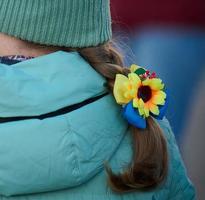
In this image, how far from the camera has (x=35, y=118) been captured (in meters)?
1.33

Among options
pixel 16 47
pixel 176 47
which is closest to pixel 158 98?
pixel 16 47

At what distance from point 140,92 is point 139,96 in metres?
0.02

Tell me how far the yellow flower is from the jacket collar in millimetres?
63

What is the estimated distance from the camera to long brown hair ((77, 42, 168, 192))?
1.48 metres

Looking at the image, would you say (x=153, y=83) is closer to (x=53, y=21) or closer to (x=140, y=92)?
(x=140, y=92)

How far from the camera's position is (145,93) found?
5.08ft

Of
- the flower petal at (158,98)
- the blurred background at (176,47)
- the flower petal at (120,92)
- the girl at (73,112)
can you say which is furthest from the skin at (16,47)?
the blurred background at (176,47)

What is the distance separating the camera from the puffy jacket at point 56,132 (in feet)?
4.29

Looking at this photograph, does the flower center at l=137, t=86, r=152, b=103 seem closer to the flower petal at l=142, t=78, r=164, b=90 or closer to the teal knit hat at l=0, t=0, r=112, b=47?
the flower petal at l=142, t=78, r=164, b=90

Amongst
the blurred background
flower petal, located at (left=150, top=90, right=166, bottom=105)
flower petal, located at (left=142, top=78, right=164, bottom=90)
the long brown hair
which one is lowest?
the blurred background

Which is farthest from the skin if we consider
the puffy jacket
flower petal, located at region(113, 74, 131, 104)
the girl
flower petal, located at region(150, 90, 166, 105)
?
flower petal, located at region(150, 90, 166, 105)

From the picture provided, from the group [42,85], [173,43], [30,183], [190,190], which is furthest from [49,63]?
[173,43]

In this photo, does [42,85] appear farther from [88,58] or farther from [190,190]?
[190,190]

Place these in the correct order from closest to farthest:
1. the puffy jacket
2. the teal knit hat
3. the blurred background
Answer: the puffy jacket → the teal knit hat → the blurred background
